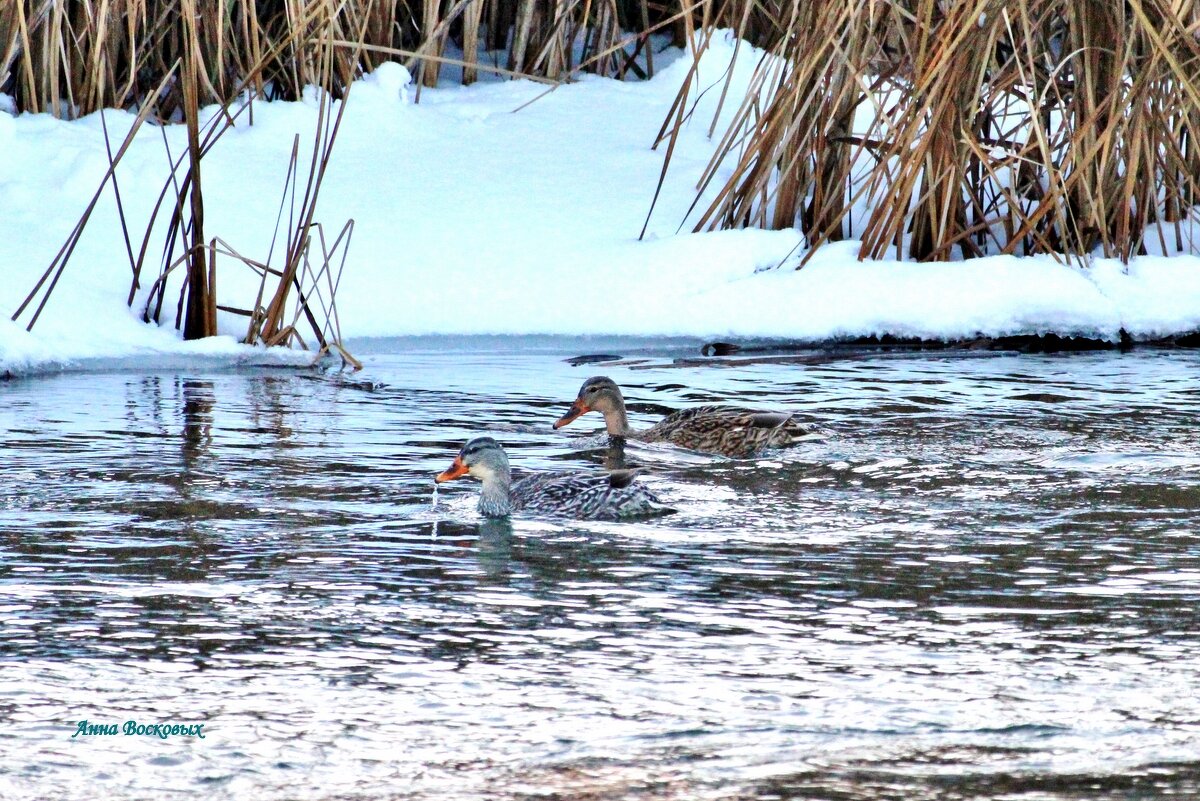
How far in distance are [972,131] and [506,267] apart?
278cm

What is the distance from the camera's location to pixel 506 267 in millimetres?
11000

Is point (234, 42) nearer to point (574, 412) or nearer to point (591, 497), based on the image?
point (574, 412)

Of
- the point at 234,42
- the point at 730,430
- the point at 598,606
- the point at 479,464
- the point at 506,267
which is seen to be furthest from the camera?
the point at 234,42

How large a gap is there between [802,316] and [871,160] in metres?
1.82

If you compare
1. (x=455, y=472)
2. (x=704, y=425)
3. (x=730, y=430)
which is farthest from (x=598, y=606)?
(x=704, y=425)

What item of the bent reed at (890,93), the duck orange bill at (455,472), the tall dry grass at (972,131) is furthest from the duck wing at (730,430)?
the bent reed at (890,93)

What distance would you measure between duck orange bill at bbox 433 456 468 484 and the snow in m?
3.27

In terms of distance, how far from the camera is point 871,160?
39.6ft

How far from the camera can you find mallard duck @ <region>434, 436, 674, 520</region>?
6.73 metres

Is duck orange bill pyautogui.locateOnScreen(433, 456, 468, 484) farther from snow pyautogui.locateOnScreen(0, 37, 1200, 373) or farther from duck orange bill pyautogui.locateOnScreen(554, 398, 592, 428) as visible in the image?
snow pyautogui.locateOnScreen(0, 37, 1200, 373)

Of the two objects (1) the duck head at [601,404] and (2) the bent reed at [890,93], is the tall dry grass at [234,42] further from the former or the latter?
(1) the duck head at [601,404]

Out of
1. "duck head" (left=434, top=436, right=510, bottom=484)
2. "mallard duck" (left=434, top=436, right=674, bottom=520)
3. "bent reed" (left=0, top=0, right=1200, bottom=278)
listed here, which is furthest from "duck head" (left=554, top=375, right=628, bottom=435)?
"bent reed" (left=0, top=0, right=1200, bottom=278)

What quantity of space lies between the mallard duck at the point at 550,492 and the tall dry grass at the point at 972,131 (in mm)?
3838

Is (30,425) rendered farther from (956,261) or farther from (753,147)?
(956,261)
